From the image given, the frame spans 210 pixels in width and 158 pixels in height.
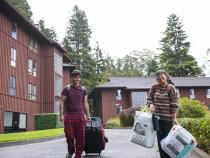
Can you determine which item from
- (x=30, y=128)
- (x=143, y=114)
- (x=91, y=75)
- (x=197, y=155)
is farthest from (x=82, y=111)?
(x=91, y=75)

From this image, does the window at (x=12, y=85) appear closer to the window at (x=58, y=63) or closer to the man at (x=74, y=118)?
the window at (x=58, y=63)

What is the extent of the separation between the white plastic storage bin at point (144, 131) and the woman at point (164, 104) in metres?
Answer: 0.19

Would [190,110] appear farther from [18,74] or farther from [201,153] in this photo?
[18,74]

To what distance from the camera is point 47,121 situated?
34.7m

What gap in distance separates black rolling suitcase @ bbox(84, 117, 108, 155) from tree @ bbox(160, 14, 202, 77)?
2447 inches

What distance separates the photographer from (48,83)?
1515 inches

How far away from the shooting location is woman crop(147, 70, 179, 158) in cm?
648

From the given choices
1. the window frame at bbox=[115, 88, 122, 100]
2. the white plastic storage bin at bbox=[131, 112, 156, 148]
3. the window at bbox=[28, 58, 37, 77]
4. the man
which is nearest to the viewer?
the white plastic storage bin at bbox=[131, 112, 156, 148]

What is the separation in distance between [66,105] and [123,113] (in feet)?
99.8

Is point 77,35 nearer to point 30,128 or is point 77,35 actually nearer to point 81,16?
point 81,16

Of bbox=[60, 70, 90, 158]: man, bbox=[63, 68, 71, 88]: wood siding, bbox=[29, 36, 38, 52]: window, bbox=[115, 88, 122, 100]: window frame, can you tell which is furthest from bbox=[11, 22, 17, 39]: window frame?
bbox=[60, 70, 90, 158]: man

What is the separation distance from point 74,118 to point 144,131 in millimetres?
1731

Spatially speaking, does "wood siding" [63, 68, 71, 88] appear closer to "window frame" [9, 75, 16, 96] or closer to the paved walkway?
"window frame" [9, 75, 16, 96]

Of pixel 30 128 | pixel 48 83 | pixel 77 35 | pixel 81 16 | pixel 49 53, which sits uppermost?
pixel 81 16
